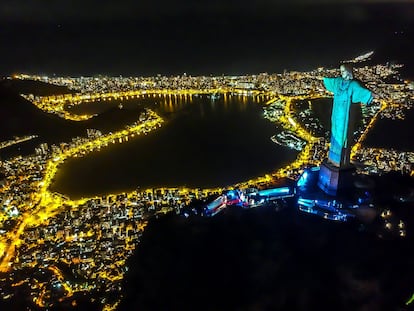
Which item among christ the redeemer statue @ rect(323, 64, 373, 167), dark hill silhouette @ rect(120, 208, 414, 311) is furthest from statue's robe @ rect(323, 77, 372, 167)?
dark hill silhouette @ rect(120, 208, 414, 311)

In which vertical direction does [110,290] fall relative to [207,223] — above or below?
below

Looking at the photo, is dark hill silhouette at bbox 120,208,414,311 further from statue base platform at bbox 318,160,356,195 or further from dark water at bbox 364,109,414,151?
dark water at bbox 364,109,414,151

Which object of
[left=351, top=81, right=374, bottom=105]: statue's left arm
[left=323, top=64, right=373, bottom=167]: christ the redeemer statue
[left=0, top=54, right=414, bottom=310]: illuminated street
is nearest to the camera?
[left=351, top=81, right=374, bottom=105]: statue's left arm

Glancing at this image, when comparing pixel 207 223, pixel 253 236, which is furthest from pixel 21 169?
pixel 253 236

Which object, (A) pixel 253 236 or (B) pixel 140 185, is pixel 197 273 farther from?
(B) pixel 140 185

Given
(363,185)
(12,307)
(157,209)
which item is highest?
(363,185)
